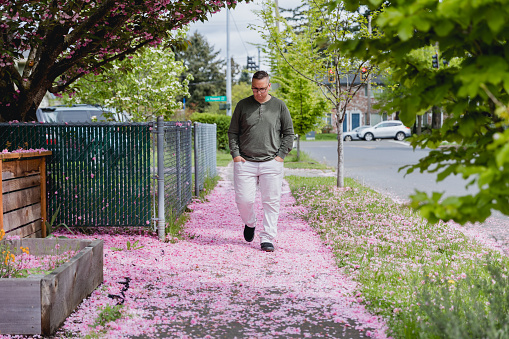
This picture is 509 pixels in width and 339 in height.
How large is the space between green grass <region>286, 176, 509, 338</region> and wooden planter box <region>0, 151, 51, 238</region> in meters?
3.60

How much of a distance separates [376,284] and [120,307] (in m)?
2.22

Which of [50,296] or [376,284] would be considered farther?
[376,284]

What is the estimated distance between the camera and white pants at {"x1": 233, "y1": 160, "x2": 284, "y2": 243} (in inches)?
264

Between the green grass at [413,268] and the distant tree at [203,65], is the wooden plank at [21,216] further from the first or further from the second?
the distant tree at [203,65]

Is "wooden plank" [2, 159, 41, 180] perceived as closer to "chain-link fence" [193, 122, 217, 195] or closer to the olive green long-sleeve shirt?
the olive green long-sleeve shirt

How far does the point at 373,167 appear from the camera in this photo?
20516mm

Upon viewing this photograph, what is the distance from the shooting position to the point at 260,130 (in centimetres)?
664

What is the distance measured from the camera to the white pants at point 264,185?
264 inches

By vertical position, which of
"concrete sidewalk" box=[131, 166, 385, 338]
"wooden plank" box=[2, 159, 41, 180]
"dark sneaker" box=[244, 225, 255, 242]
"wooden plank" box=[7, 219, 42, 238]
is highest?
"wooden plank" box=[2, 159, 41, 180]

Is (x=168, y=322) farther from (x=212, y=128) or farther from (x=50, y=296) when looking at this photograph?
(x=212, y=128)

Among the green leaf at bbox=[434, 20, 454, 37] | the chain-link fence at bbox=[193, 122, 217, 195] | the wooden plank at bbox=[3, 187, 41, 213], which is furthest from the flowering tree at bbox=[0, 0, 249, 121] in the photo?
the green leaf at bbox=[434, 20, 454, 37]

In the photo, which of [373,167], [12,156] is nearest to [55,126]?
[12,156]

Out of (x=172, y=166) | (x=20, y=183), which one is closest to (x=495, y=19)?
(x=20, y=183)

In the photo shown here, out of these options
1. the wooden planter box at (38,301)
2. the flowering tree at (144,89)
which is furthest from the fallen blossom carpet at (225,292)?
the flowering tree at (144,89)
